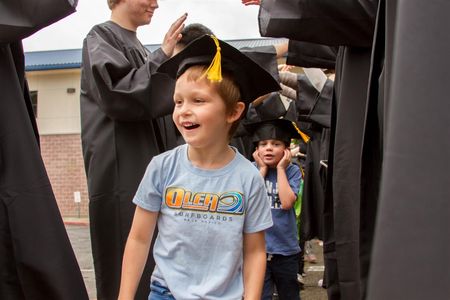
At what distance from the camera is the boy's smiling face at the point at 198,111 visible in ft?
6.77

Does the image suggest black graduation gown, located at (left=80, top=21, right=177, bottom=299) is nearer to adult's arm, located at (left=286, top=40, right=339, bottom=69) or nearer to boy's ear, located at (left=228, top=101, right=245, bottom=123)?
adult's arm, located at (left=286, top=40, right=339, bottom=69)

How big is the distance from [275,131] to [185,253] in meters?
2.33

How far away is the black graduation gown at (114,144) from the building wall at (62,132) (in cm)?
1596

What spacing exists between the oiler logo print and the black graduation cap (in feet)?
7.34

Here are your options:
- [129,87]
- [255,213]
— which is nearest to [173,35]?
[129,87]

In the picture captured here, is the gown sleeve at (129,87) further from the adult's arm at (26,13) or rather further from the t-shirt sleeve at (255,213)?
the t-shirt sleeve at (255,213)

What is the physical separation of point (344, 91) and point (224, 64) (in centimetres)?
49

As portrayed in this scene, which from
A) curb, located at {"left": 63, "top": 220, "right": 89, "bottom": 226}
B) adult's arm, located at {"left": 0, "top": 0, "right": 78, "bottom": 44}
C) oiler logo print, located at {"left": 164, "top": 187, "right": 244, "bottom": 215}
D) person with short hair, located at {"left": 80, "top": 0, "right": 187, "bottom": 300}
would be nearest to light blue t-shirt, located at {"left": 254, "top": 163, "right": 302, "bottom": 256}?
person with short hair, located at {"left": 80, "top": 0, "right": 187, "bottom": 300}

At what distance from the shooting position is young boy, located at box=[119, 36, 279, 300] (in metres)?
2.03

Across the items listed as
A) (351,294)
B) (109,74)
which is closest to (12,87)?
(109,74)

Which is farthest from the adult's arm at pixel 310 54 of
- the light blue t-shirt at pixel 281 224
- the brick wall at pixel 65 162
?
the brick wall at pixel 65 162

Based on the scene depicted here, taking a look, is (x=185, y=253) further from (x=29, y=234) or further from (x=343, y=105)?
(x=343, y=105)

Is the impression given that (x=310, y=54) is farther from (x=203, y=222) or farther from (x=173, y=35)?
(x=203, y=222)

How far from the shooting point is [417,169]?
3.62 ft
